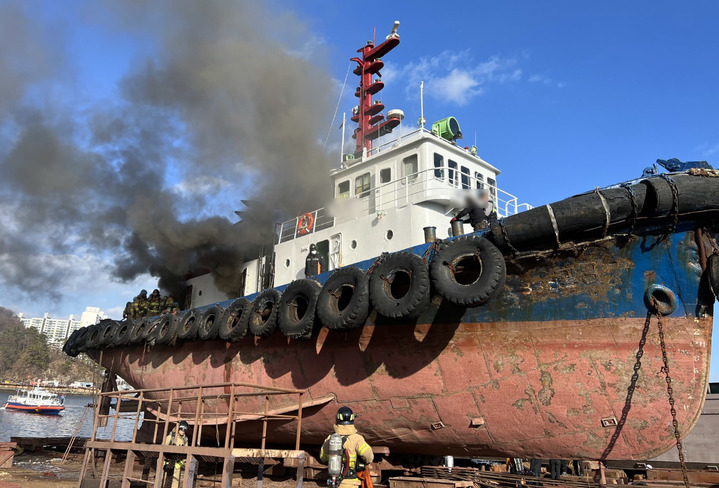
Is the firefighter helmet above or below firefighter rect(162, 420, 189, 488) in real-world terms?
above

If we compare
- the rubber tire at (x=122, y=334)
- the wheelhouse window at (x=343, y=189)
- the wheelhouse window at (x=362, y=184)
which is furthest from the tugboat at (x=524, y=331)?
the rubber tire at (x=122, y=334)

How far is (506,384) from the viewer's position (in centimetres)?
715

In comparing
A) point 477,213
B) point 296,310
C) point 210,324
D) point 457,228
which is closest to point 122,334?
point 210,324

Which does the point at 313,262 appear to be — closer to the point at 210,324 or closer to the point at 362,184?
the point at 210,324

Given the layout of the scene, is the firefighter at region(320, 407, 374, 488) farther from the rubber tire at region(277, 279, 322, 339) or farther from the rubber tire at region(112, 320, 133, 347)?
the rubber tire at region(112, 320, 133, 347)

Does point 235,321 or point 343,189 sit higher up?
point 343,189

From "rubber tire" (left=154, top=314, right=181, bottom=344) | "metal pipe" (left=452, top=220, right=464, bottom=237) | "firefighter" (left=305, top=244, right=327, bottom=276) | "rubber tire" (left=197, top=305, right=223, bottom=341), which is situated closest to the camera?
"metal pipe" (left=452, top=220, right=464, bottom=237)

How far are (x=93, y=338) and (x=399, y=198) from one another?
11.0 m

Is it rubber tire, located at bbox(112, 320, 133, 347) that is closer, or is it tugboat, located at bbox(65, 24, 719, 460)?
Answer: tugboat, located at bbox(65, 24, 719, 460)

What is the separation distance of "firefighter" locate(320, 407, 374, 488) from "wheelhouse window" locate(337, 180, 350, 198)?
8272 mm

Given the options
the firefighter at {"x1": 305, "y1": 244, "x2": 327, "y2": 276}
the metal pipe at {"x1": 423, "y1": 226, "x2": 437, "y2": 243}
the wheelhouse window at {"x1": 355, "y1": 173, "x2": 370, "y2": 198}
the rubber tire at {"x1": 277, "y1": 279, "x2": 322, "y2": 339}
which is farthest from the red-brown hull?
the wheelhouse window at {"x1": 355, "y1": 173, "x2": 370, "y2": 198}

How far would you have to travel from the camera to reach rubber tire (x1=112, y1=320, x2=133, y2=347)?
45.3 feet

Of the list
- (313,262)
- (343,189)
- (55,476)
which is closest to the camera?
(313,262)

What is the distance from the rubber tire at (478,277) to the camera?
21.6ft
